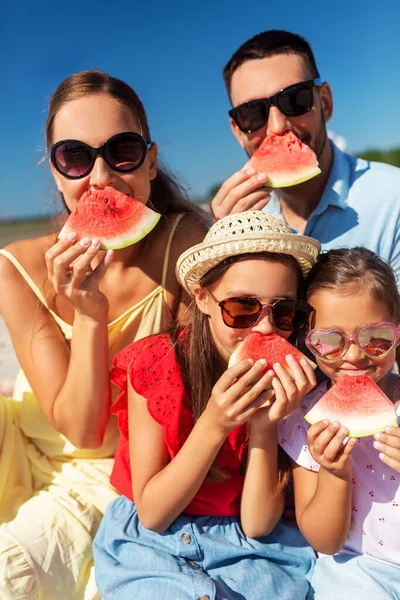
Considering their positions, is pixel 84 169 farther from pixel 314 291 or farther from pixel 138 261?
pixel 314 291

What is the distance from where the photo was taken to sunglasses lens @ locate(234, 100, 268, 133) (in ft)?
12.7

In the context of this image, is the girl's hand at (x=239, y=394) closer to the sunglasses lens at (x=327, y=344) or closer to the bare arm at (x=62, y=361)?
the sunglasses lens at (x=327, y=344)

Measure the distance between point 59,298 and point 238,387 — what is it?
1.53 m

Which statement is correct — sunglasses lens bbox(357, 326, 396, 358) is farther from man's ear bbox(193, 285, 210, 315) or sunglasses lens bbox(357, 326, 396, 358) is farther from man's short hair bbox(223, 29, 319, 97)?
man's short hair bbox(223, 29, 319, 97)

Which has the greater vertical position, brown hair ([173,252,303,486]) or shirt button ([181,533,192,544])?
brown hair ([173,252,303,486])

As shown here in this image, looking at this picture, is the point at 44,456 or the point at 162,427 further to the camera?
the point at 44,456

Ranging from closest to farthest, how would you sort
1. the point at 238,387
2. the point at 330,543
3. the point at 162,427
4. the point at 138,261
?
the point at 238,387 → the point at 330,543 → the point at 162,427 → the point at 138,261

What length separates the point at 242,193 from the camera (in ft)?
11.5

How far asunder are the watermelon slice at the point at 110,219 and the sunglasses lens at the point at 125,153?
5.4 inches

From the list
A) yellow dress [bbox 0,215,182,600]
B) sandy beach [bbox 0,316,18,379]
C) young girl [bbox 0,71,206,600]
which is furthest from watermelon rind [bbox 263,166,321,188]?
sandy beach [bbox 0,316,18,379]

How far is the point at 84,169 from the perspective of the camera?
3297 millimetres

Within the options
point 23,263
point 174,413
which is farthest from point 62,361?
point 174,413

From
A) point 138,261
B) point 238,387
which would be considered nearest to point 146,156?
point 138,261

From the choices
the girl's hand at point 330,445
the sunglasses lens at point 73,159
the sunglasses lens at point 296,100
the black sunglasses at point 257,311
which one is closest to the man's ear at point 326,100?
the sunglasses lens at point 296,100
